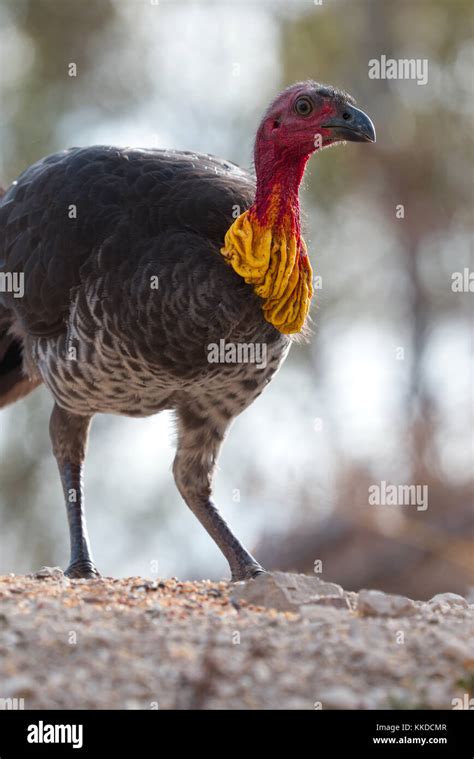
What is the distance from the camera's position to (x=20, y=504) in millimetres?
13430

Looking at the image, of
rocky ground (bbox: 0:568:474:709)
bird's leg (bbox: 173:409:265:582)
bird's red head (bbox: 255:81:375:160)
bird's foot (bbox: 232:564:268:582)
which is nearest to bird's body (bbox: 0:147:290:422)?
bird's leg (bbox: 173:409:265:582)

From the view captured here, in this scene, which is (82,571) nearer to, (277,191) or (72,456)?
(72,456)

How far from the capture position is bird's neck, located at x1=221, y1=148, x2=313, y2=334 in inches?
196

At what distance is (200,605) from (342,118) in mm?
2094

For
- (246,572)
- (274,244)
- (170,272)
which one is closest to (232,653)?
(170,272)

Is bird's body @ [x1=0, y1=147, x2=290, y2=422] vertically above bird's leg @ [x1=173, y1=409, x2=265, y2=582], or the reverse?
bird's body @ [x1=0, y1=147, x2=290, y2=422]

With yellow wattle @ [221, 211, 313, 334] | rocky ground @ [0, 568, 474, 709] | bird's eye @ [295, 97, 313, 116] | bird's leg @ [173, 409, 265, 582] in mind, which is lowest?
rocky ground @ [0, 568, 474, 709]

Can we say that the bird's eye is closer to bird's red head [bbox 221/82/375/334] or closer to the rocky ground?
bird's red head [bbox 221/82/375/334]

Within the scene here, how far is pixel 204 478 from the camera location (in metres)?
6.06

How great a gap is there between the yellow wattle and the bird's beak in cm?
46

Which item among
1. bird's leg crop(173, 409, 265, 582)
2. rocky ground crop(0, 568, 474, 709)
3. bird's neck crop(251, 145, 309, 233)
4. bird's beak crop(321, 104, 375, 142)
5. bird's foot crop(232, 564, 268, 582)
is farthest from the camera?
bird's leg crop(173, 409, 265, 582)

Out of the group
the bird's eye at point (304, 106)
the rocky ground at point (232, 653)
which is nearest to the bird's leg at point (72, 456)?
the rocky ground at point (232, 653)
